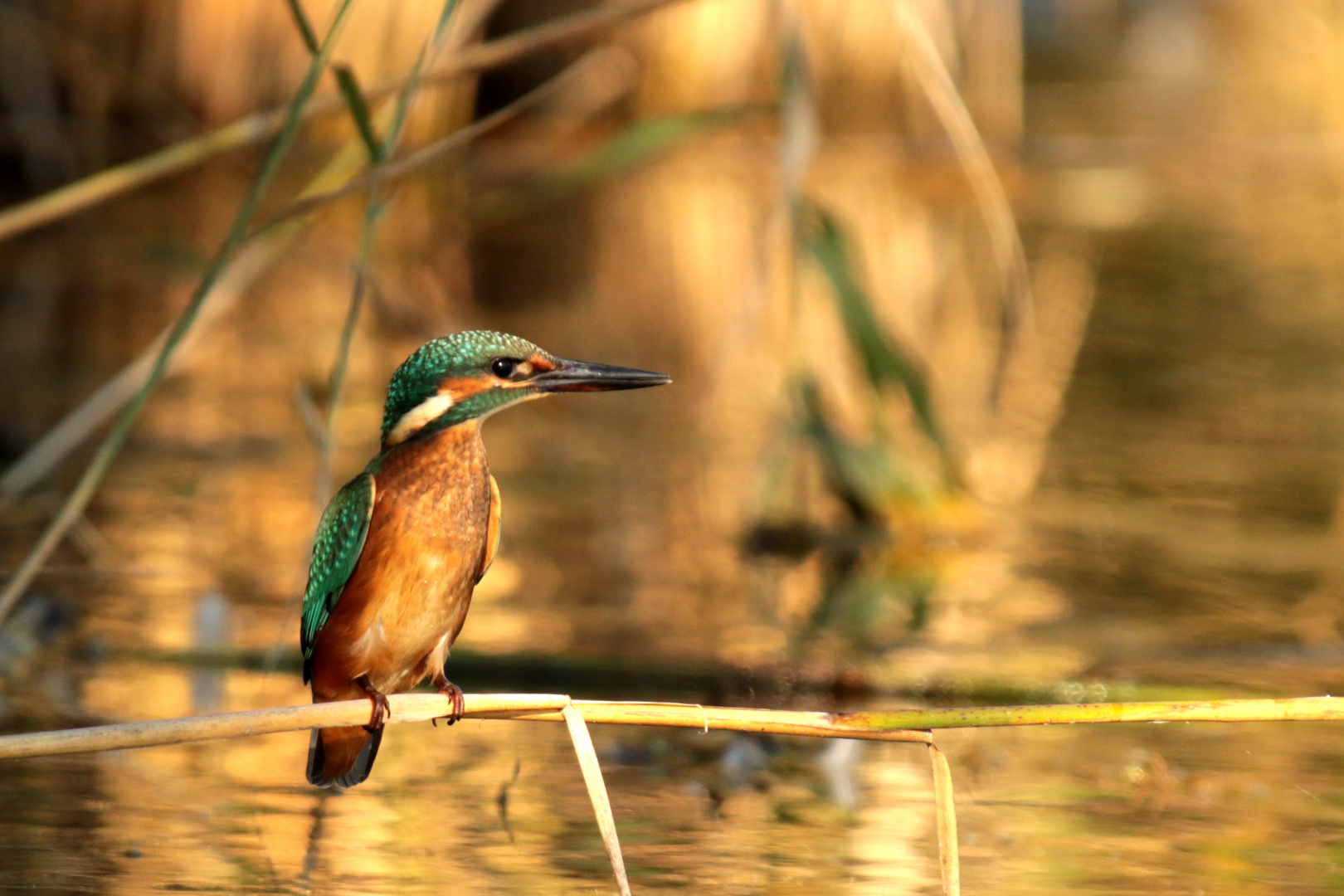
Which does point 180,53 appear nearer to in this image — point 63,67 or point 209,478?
point 63,67

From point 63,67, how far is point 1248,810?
8143 millimetres

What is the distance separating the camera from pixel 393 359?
23.0 feet

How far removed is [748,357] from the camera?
7793mm

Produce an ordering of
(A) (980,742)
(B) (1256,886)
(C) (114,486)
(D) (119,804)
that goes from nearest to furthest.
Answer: (B) (1256,886) → (D) (119,804) → (A) (980,742) → (C) (114,486)

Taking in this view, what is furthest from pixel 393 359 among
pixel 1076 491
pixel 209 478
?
pixel 1076 491

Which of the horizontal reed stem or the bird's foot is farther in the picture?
the bird's foot

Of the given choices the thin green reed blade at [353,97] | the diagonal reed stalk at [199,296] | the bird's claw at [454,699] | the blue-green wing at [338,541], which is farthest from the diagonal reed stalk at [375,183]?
the bird's claw at [454,699]

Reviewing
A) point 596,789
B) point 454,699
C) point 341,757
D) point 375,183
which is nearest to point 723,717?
point 596,789

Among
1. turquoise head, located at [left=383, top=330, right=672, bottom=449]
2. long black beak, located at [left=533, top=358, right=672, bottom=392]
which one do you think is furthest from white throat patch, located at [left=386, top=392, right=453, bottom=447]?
long black beak, located at [left=533, top=358, right=672, bottom=392]

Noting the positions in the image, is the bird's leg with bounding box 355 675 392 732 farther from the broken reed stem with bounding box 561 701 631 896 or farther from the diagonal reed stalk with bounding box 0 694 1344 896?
the broken reed stem with bounding box 561 701 631 896

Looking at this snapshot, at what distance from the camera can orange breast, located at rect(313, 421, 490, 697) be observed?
7.50 ft

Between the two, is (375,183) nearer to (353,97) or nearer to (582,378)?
(353,97)

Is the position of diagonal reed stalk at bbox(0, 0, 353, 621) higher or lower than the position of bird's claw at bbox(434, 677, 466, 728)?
higher

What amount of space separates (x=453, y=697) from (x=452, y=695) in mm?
16
